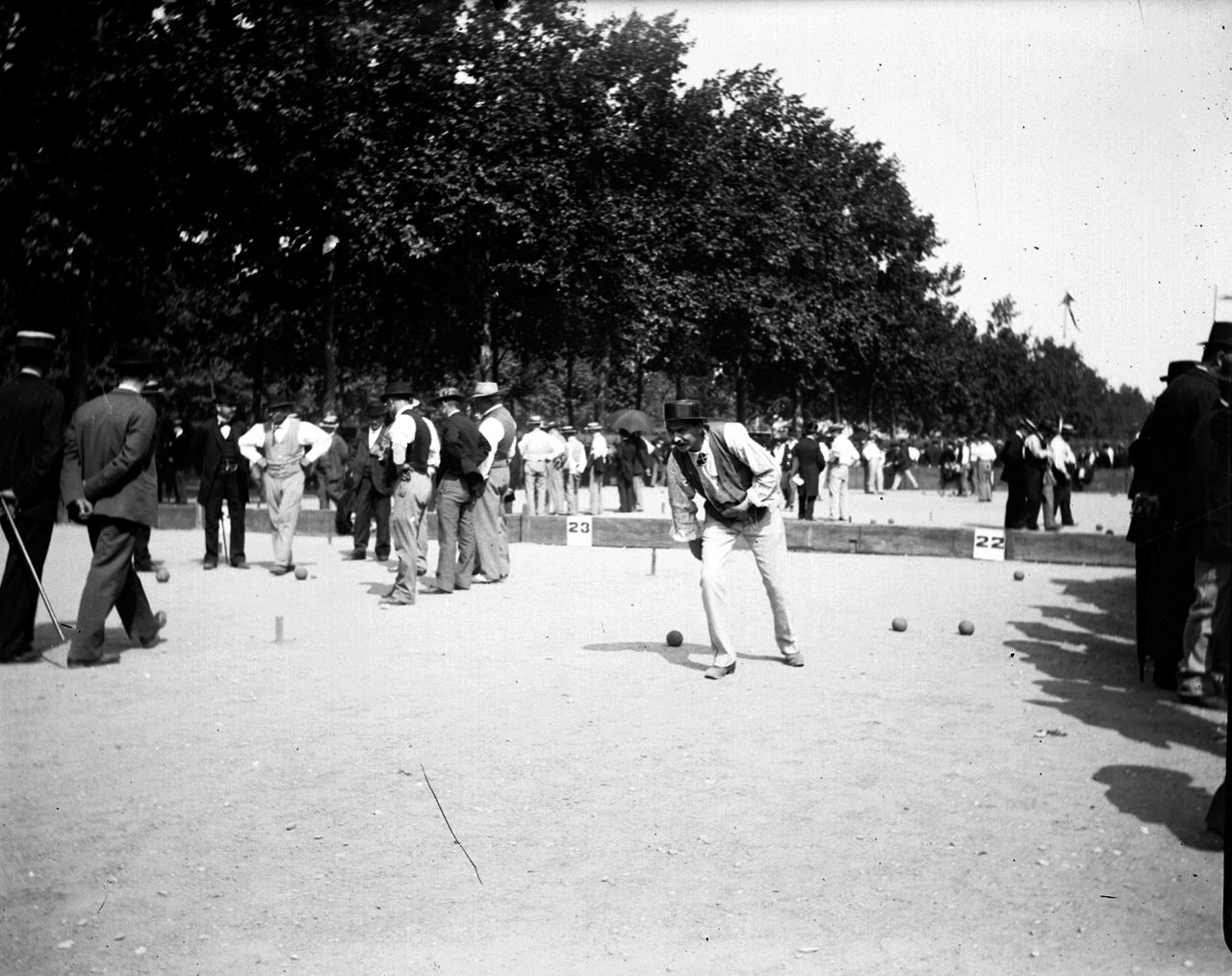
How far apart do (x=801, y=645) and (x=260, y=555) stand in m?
9.87

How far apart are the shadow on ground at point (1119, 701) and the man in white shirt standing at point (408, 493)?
18.6 feet

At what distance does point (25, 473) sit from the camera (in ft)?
29.6

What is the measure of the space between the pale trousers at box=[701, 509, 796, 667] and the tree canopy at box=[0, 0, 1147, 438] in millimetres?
2602

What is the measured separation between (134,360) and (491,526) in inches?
219

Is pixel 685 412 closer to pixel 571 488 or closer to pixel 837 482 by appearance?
pixel 837 482

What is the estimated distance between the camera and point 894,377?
50656 millimetres

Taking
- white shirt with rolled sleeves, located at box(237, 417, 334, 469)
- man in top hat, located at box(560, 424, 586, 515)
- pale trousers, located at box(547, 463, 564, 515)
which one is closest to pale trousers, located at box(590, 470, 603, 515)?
man in top hat, located at box(560, 424, 586, 515)

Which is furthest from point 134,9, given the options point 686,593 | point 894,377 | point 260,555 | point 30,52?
point 894,377

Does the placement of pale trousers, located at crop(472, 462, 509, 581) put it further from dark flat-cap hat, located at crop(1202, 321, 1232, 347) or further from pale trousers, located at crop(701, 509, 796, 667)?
dark flat-cap hat, located at crop(1202, 321, 1232, 347)

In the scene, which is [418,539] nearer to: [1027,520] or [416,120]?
[1027,520]

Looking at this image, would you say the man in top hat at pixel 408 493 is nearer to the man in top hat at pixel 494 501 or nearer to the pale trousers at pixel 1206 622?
the man in top hat at pixel 494 501

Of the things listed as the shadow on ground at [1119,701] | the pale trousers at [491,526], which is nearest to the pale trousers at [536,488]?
the pale trousers at [491,526]

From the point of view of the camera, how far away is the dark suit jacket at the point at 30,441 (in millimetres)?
9039

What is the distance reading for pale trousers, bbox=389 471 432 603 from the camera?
12.5 metres
